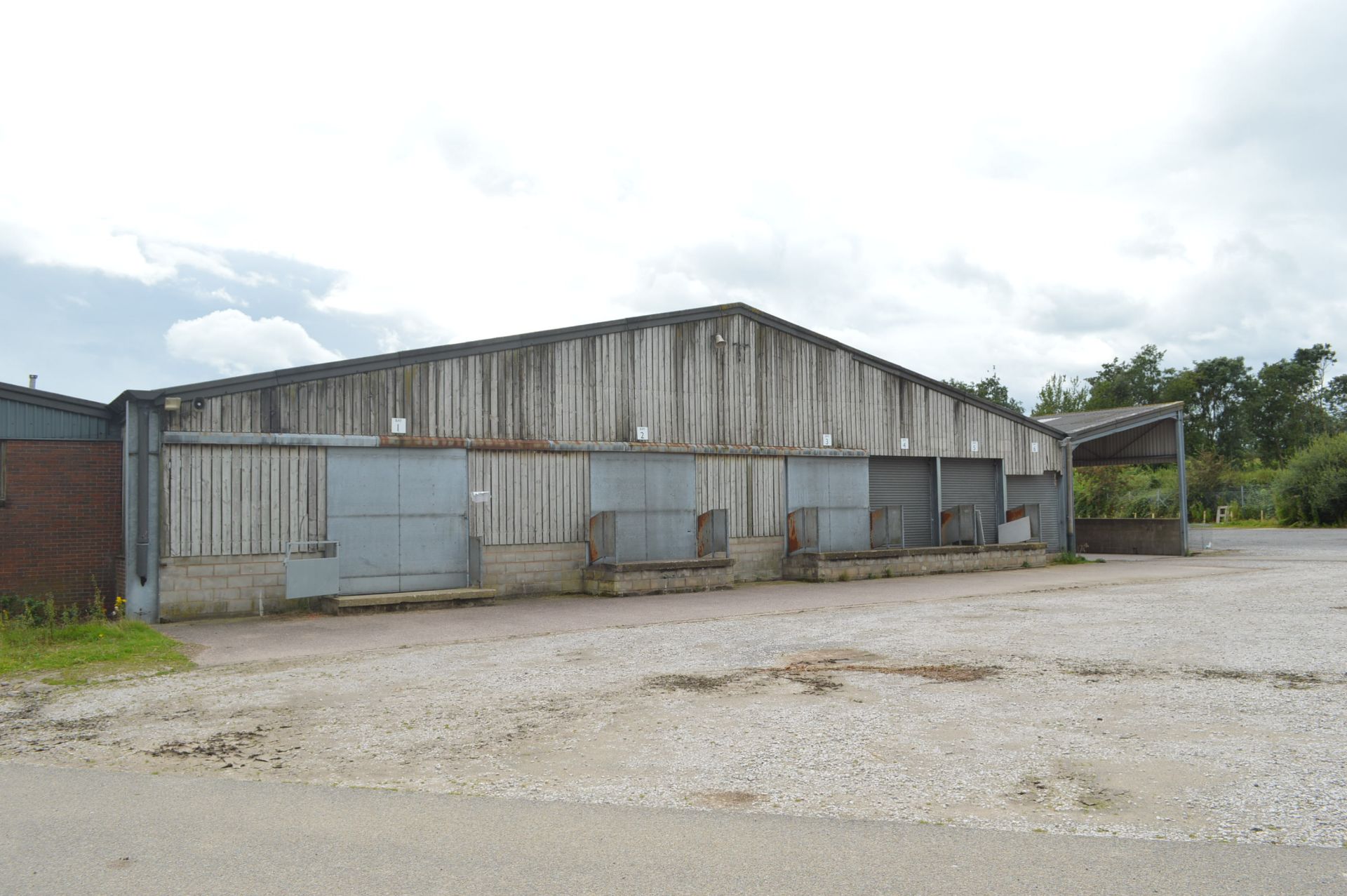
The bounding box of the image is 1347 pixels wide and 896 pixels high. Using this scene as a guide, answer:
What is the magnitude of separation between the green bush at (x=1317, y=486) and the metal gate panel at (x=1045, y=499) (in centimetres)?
2326

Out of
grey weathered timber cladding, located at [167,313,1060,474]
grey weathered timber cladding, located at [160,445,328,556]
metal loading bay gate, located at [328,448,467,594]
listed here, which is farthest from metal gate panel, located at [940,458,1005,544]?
grey weathered timber cladding, located at [160,445,328,556]

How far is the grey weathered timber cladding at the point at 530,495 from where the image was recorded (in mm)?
17141

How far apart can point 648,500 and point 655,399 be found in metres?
2.05

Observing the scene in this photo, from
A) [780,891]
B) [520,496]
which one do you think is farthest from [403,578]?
[780,891]

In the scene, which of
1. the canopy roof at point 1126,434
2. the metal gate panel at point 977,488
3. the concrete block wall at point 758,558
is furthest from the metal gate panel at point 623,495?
the canopy roof at point 1126,434

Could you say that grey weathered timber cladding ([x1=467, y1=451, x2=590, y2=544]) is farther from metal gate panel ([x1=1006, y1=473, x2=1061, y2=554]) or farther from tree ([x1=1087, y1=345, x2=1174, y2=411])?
tree ([x1=1087, y1=345, x2=1174, y2=411])

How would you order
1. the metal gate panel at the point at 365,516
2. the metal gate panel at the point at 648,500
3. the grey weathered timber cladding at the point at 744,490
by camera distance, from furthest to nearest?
the grey weathered timber cladding at the point at 744,490, the metal gate panel at the point at 648,500, the metal gate panel at the point at 365,516

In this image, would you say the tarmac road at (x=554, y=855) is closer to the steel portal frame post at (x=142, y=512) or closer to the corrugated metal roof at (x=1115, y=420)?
the steel portal frame post at (x=142, y=512)

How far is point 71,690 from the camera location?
30.0ft

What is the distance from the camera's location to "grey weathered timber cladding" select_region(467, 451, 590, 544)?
56.2 ft

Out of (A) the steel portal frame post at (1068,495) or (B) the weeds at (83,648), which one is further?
(A) the steel portal frame post at (1068,495)

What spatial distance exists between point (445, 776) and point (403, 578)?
10.7 metres

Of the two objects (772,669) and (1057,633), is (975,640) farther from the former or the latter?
(772,669)

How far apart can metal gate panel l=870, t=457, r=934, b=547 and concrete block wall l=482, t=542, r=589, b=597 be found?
852cm
